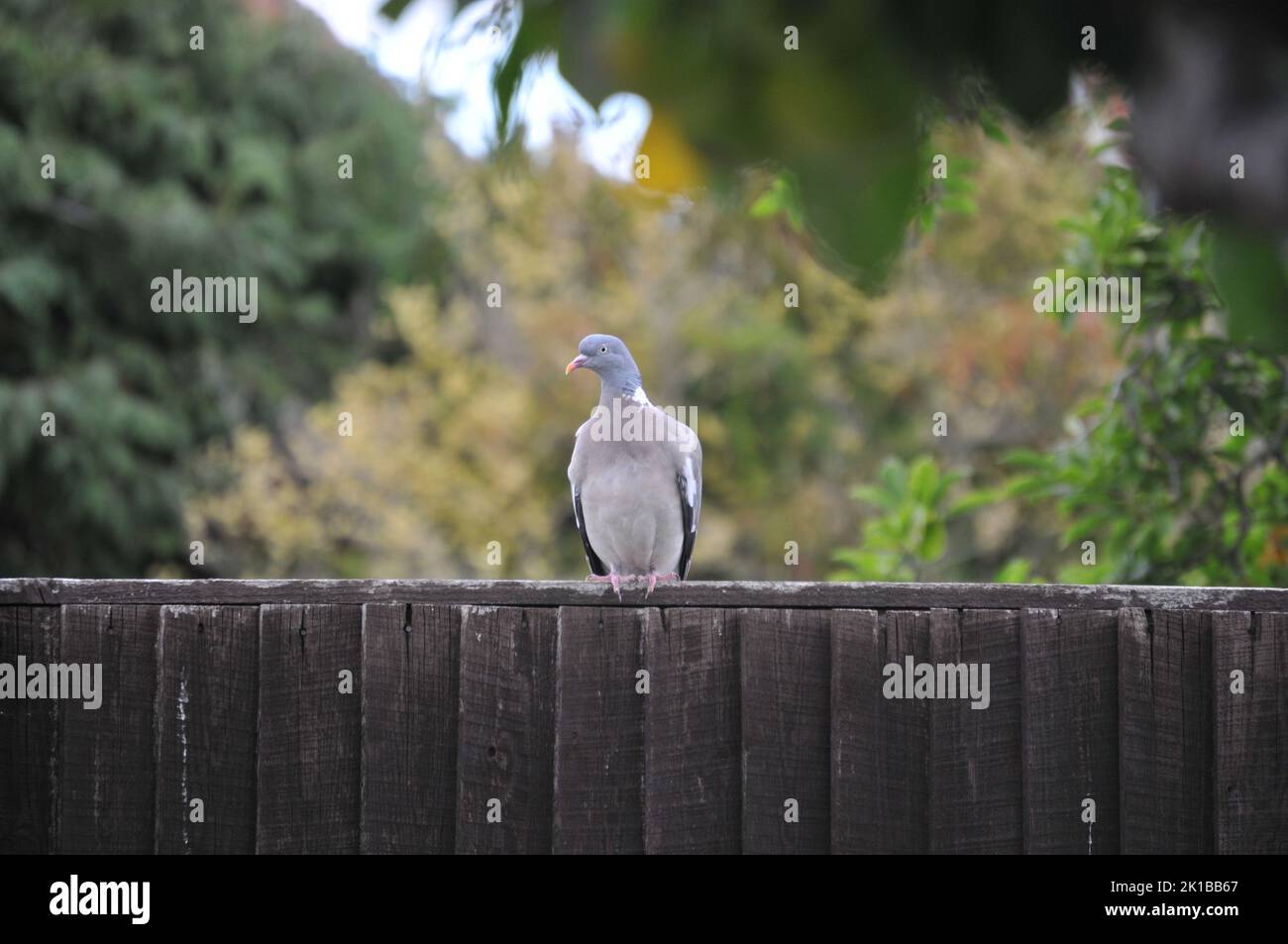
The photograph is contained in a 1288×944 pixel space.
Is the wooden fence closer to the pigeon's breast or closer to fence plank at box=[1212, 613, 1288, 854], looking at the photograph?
fence plank at box=[1212, 613, 1288, 854]

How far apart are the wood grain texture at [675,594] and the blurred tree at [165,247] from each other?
11414 millimetres

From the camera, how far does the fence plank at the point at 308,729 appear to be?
3.28 metres

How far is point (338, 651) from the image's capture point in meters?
3.33

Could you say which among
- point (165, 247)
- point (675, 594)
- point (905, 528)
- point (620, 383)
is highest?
point (165, 247)

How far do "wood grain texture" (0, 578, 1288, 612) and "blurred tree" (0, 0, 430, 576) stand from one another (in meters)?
11.4

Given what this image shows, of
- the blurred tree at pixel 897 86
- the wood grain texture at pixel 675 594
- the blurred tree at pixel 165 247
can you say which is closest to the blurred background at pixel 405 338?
the blurred tree at pixel 165 247

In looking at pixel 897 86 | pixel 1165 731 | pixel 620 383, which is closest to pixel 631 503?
pixel 620 383

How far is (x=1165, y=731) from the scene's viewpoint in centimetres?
316

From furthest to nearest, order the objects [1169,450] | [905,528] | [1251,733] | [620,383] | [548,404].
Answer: [548,404], [620,383], [905,528], [1169,450], [1251,733]

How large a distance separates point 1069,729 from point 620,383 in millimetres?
2999

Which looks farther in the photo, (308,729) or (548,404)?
(548,404)

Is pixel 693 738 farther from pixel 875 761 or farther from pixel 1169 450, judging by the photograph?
pixel 1169 450

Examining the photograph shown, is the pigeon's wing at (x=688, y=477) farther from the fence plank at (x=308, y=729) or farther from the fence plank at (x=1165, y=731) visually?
the fence plank at (x=1165, y=731)

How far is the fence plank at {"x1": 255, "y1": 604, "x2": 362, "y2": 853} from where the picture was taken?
328cm
